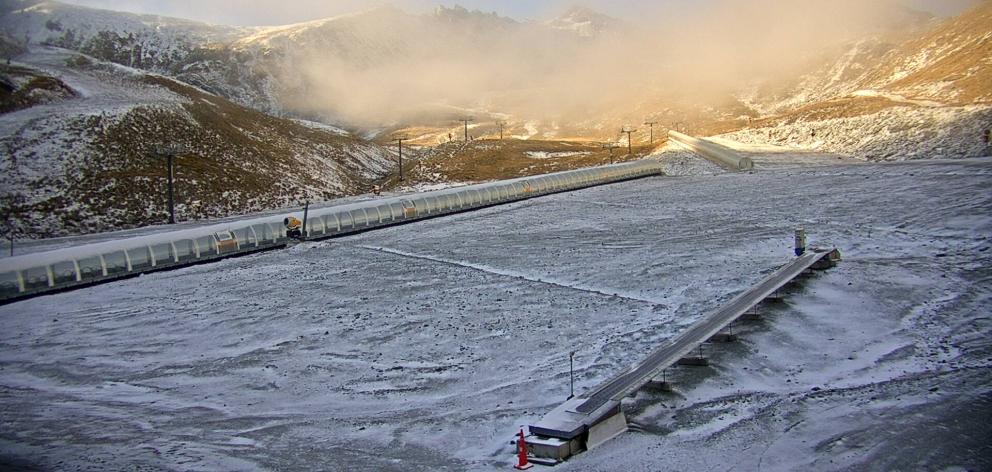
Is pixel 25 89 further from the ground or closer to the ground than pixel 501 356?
further from the ground

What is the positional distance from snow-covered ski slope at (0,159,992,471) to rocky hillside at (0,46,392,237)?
30440mm

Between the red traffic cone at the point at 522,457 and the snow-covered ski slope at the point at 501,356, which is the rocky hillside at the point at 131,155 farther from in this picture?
the red traffic cone at the point at 522,457

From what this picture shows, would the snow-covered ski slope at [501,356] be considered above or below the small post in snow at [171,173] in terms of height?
below

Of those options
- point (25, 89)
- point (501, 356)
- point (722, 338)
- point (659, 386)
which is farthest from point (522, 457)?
point (25, 89)

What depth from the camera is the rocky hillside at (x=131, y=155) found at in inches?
2579

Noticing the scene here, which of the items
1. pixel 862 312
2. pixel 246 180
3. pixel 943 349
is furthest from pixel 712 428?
pixel 246 180

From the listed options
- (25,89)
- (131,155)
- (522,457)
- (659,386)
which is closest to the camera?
(522,457)

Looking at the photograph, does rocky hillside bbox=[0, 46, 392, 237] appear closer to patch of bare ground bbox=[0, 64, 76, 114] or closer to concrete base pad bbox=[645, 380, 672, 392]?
patch of bare ground bbox=[0, 64, 76, 114]

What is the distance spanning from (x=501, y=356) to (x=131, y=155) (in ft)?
210

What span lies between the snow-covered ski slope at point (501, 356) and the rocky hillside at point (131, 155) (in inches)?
1198

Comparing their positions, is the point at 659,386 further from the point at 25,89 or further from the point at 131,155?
the point at 25,89

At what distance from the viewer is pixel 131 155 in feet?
248

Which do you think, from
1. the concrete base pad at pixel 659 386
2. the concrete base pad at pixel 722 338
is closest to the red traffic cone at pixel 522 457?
the concrete base pad at pixel 659 386

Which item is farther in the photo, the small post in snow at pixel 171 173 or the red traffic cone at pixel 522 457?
the small post in snow at pixel 171 173
